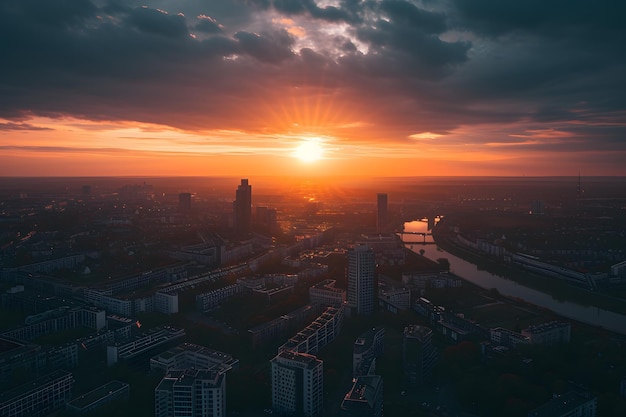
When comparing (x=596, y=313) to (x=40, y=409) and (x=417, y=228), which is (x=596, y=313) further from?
(x=417, y=228)

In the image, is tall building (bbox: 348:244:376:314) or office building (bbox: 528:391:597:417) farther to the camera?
tall building (bbox: 348:244:376:314)

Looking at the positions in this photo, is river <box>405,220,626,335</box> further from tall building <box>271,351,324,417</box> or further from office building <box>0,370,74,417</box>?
office building <box>0,370,74,417</box>

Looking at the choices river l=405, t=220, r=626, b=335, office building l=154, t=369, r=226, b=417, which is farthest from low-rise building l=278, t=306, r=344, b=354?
river l=405, t=220, r=626, b=335

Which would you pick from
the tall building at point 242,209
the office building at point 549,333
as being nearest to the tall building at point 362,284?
the office building at point 549,333

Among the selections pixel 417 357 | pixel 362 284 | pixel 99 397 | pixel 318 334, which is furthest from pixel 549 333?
pixel 99 397

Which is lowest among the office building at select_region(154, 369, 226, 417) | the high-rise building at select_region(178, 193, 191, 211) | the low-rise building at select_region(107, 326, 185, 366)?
the low-rise building at select_region(107, 326, 185, 366)

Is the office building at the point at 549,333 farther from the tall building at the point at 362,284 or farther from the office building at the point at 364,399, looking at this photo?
the office building at the point at 364,399
